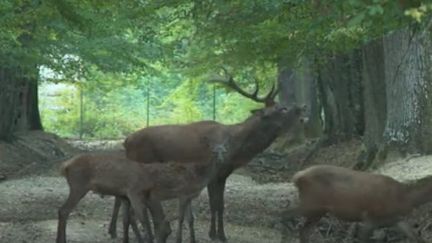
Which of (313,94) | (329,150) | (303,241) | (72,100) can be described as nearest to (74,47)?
(329,150)

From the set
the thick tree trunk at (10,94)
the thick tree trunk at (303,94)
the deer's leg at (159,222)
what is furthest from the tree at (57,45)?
the thick tree trunk at (303,94)

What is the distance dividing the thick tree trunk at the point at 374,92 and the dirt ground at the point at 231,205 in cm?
123

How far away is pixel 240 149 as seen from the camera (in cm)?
1142

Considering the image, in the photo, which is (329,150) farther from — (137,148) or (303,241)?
(303,241)

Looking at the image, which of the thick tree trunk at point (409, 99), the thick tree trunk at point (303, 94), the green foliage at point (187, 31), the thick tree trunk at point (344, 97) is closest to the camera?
the green foliage at point (187, 31)

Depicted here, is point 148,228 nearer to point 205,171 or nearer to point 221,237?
point 205,171

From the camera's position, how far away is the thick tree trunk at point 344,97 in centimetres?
2106

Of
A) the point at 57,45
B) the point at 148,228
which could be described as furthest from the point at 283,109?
the point at 57,45

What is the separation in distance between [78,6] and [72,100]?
3510 cm

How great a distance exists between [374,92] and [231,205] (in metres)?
4.80

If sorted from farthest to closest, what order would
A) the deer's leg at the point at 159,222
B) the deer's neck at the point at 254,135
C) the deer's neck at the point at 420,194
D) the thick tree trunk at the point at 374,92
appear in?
the thick tree trunk at the point at 374,92 < the deer's neck at the point at 254,135 < the deer's leg at the point at 159,222 < the deer's neck at the point at 420,194

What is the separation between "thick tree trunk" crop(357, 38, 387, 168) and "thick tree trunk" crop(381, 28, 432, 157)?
1634mm

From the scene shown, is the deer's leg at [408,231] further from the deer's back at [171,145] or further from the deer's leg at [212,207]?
the deer's back at [171,145]

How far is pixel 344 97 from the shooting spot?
21406 mm
